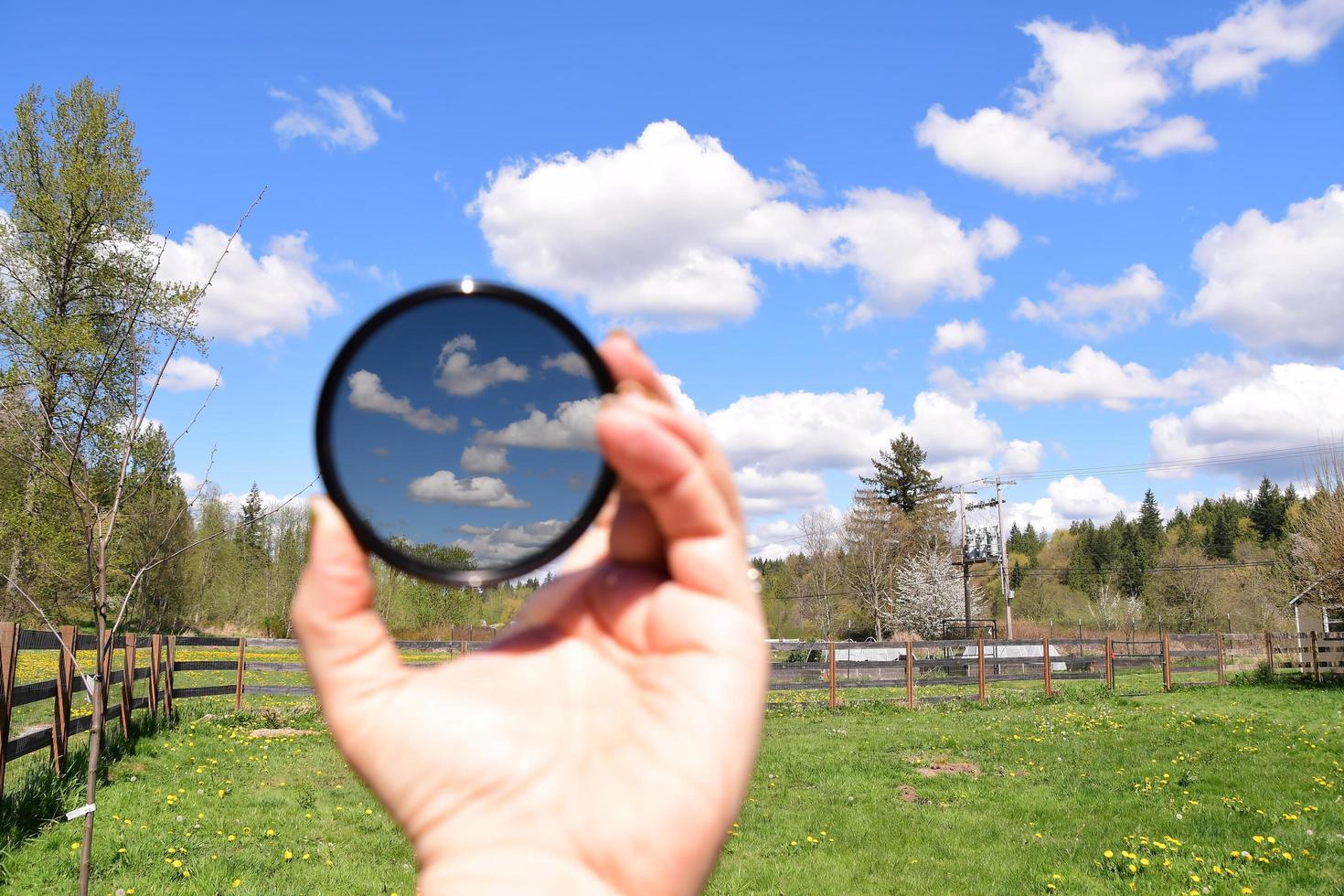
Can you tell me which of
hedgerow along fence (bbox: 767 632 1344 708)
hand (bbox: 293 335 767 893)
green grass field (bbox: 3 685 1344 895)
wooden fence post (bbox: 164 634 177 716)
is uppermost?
hand (bbox: 293 335 767 893)

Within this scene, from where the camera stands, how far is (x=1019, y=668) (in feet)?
102

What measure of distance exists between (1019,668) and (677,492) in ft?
109

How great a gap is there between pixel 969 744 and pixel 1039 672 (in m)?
17.9

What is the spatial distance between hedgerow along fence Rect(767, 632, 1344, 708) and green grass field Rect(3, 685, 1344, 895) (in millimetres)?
5540

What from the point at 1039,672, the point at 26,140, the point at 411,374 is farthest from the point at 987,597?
the point at 411,374

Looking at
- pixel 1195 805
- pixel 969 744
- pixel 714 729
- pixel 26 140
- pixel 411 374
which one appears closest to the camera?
pixel 714 729

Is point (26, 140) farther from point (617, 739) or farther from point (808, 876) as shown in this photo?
point (617, 739)

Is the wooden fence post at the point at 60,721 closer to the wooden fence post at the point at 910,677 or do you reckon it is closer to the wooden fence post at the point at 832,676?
the wooden fence post at the point at 832,676

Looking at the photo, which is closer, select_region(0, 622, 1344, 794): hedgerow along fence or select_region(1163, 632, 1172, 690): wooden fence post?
select_region(0, 622, 1344, 794): hedgerow along fence

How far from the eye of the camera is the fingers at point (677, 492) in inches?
45.9

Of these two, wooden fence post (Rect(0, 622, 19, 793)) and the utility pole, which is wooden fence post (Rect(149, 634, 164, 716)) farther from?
the utility pole

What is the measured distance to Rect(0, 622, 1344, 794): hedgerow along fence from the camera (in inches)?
350

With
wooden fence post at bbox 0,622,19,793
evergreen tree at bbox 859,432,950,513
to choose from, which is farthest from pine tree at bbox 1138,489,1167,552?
wooden fence post at bbox 0,622,19,793

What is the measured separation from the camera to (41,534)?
69.5ft
